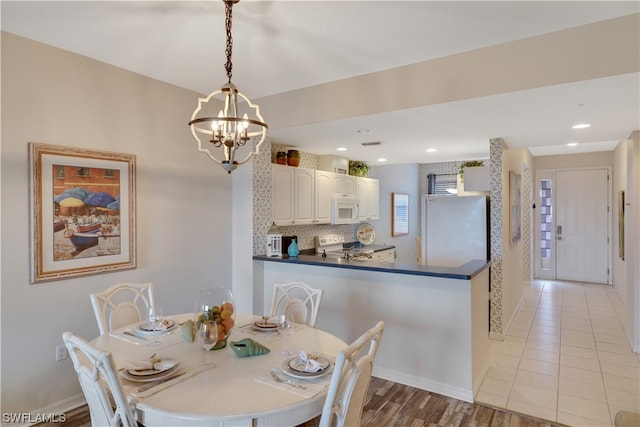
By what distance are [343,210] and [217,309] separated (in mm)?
3840

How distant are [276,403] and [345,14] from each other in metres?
2.13

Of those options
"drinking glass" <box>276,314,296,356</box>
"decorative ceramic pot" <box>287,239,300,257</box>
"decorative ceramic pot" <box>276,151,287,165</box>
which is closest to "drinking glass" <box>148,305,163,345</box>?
"drinking glass" <box>276,314,296,356</box>

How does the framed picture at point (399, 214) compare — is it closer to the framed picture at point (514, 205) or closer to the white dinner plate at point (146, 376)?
the framed picture at point (514, 205)

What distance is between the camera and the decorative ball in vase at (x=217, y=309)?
178cm

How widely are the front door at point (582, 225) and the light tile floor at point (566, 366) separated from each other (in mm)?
1644

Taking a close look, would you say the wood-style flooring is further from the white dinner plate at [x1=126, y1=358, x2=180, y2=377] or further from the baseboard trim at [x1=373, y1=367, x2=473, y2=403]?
the white dinner plate at [x1=126, y1=358, x2=180, y2=377]

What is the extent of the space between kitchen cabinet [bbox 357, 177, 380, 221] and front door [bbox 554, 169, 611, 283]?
3798 mm

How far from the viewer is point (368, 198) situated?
20.9 ft

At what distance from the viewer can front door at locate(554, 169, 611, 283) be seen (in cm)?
700

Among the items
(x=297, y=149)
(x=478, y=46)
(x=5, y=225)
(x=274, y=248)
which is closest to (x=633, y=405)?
(x=478, y=46)

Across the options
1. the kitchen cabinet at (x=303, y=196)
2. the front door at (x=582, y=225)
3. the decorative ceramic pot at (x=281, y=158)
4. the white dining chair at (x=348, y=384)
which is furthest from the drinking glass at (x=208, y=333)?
the front door at (x=582, y=225)

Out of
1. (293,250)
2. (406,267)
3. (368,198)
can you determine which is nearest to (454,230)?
(406,267)

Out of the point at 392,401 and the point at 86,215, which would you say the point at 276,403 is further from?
the point at 86,215

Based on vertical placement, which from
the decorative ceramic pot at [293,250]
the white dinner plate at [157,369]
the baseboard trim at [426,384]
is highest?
the decorative ceramic pot at [293,250]
